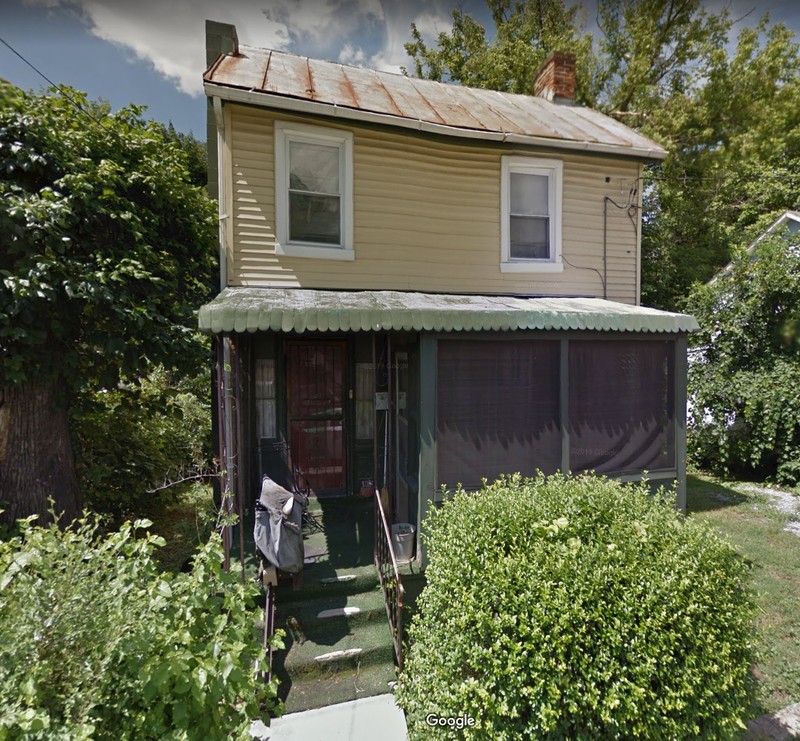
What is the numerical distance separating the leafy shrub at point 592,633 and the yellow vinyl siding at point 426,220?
4.24 metres

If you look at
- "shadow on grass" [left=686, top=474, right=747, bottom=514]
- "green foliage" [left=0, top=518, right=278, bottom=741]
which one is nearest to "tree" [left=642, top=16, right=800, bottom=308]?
"shadow on grass" [left=686, top=474, right=747, bottom=514]

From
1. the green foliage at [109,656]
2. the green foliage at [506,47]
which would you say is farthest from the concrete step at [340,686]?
the green foliage at [506,47]

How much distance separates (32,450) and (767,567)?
862cm

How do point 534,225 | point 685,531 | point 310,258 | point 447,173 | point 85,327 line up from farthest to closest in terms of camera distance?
point 534,225 < point 447,173 < point 310,258 < point 85,327 < point 685,531

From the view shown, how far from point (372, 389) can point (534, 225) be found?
3.80 m

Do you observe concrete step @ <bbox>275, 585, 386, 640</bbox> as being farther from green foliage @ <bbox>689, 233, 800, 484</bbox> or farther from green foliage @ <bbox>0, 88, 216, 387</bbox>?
green foliage @ <bbox>689, 233, 800, 484</bbox>

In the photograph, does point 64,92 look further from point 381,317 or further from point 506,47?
point 506,47

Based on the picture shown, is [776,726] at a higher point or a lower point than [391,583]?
lower

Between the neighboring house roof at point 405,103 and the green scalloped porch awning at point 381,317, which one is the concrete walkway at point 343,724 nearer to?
the green scalloped porch awning at point 381,317

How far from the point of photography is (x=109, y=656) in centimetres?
180

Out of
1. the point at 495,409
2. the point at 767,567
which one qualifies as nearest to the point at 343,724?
the point at 495,409

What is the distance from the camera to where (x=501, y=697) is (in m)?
2.23

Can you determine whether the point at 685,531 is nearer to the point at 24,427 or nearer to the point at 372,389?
the point at 372,389

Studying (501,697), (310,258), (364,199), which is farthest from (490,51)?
(501,697)
